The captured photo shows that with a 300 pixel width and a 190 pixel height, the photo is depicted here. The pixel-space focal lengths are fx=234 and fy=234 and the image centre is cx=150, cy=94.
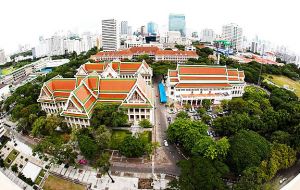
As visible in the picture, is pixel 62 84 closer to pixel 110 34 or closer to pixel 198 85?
pixel 198 85

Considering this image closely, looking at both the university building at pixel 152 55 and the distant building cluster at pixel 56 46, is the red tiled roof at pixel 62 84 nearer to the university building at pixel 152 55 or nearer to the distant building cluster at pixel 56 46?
the university building at pixel 152 55

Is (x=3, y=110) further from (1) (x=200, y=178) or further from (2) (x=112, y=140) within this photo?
(1) (x=200, y=178)

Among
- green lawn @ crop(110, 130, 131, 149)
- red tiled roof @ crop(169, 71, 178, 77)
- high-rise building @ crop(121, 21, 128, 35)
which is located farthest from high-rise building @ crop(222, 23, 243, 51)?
green lawn @ crop(110, 130, 131, 149)

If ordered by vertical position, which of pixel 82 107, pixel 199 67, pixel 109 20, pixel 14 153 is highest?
pixel 109 20

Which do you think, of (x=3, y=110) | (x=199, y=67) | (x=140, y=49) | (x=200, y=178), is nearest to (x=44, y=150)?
(x=200, y=178)

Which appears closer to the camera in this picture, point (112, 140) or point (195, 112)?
point (112, 140)

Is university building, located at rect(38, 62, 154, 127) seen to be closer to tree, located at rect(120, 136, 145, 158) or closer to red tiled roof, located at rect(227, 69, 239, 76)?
tree, located at rect(120, 136, 145, 158)
